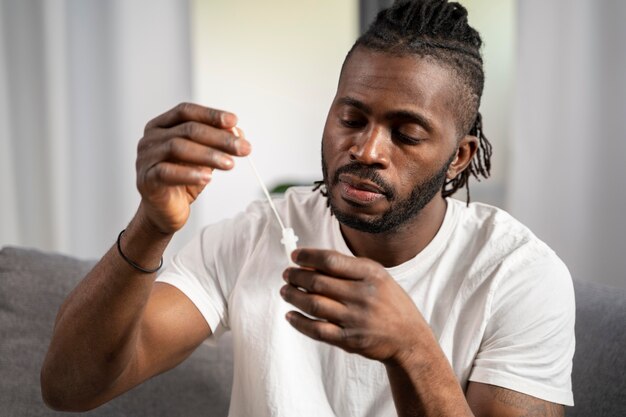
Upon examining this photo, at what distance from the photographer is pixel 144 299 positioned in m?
1.39

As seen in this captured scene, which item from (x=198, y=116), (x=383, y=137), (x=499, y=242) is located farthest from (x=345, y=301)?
(x=499, y=242)

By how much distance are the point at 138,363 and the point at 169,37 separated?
1914mm

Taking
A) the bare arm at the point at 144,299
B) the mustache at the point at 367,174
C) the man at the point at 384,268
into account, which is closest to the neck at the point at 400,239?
the man at the point at 384,268

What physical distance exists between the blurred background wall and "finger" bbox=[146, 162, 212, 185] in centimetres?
172

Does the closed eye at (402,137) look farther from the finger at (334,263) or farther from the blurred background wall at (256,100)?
the blurred background wall at (256,100)

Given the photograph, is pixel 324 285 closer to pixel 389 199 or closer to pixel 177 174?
pixel 177 174

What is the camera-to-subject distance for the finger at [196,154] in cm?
118

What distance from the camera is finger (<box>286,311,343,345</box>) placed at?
1.08m

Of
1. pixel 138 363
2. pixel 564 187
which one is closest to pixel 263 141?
pixel 564 187

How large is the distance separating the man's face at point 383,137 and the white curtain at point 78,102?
1.82 meters

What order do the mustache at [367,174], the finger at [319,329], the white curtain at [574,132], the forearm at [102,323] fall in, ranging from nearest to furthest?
1. the finger at [319,329]
2. the forearm at [102,323]
3. the mustache at [367,174]
4. the white curtain at [574,132]

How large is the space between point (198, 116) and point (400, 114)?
0.41 metres

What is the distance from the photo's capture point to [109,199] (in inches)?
128

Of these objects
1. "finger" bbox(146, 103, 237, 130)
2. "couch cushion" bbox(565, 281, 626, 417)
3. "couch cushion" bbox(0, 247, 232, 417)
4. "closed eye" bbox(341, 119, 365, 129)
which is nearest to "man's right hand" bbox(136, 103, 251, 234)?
"finger" bbox(146, 103, 237, 130)
